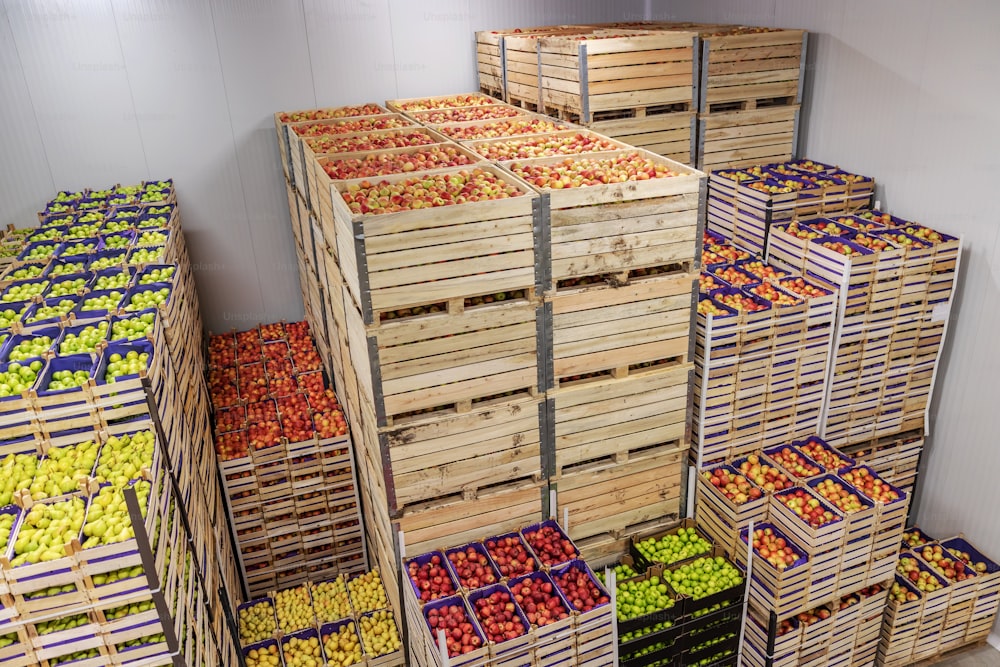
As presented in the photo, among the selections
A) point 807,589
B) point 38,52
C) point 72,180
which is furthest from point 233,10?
point 807,589

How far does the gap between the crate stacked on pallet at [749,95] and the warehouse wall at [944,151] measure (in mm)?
313

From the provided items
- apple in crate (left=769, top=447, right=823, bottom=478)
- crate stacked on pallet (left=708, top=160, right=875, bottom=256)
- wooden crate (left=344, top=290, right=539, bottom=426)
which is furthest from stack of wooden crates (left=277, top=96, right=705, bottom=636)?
crate stacked on pallet (left=708, top=160, right=875, bottom=256)

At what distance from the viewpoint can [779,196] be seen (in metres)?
7.50

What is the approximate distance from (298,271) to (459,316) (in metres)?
5.87

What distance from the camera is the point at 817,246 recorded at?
6.81 m

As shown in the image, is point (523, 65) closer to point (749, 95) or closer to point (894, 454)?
point (749, 95)

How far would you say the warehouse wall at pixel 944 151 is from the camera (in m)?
6.50

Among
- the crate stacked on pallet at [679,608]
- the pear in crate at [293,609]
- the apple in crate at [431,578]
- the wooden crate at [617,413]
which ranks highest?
the wooden crate at [617,413]

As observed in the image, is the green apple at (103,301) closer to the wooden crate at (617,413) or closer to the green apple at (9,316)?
the green apple at (9,316)

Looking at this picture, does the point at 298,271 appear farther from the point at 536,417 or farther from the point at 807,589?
the point at 807,589

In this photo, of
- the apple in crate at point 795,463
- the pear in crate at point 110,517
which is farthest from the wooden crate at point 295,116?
the apple in crate at point 795,463

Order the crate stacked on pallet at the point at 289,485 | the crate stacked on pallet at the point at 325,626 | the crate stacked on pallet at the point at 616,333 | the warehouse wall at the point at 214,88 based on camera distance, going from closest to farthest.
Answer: the crate stacked on pallet at the point at 616,333 < the crate stacked on pallet at the point at 325,626 < the crate stacked on pallet at the point at 289,485 < the warehouse wall at the point at 214,88

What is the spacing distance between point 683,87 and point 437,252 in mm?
4399

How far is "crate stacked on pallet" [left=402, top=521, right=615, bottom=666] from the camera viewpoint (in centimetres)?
503
